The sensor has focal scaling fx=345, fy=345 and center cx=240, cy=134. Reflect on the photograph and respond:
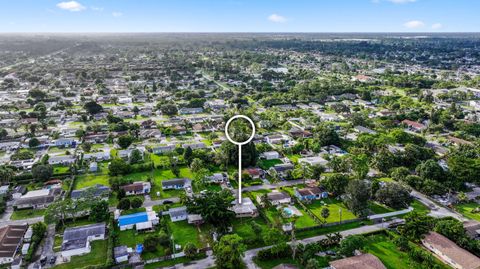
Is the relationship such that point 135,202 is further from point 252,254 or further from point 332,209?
point 332,209

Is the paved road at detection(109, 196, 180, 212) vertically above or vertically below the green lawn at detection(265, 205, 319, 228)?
below

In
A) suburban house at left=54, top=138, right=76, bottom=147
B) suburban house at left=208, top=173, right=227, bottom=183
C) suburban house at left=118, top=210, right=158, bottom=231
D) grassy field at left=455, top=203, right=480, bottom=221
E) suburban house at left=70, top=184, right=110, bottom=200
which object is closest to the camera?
suburban house at left=118, top=210, right=158, bottom=231

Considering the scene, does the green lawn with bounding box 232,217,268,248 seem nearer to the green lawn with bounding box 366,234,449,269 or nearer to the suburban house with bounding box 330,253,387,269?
the suburban house with bounding box 330,253,387,269

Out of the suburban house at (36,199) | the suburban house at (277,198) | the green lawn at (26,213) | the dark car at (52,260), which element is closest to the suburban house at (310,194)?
the suburban house at (277,198)

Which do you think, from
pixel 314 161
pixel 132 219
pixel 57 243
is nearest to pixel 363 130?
pixel 314 161

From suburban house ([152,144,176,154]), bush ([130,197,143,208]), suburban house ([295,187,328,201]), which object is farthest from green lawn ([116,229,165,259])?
suburban house ([152,144,176,154])

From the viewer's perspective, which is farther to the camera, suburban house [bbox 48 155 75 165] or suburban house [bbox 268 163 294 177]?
suburban house [bbox 48 155 75 165]

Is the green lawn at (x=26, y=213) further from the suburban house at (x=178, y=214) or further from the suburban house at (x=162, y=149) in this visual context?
the suburban house at (x=162, y=149)
